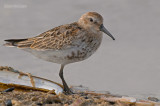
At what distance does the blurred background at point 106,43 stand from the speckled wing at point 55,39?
1193 millimetres

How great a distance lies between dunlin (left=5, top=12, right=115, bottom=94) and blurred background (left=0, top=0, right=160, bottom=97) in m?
1.19

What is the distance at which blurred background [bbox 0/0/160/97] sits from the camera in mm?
8523

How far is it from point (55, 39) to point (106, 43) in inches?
110

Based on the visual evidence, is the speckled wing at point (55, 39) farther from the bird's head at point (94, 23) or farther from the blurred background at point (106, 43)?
the blurred background at point (106, 43)

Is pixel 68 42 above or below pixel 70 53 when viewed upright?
above

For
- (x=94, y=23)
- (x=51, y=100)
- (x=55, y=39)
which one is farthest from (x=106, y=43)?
(x=51, y=100)

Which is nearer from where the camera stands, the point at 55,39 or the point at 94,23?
the point at 55,39

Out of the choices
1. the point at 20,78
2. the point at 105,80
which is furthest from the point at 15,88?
the point at 105,80

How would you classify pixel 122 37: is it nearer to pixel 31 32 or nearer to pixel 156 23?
pixel 156 23

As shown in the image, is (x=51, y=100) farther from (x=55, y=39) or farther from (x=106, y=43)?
(x=106, y=43)

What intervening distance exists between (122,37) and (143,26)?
0.82m

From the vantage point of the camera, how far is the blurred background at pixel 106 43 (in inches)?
336

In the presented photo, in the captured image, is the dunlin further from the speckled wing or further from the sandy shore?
the sandy shore

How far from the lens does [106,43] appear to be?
993 cm
